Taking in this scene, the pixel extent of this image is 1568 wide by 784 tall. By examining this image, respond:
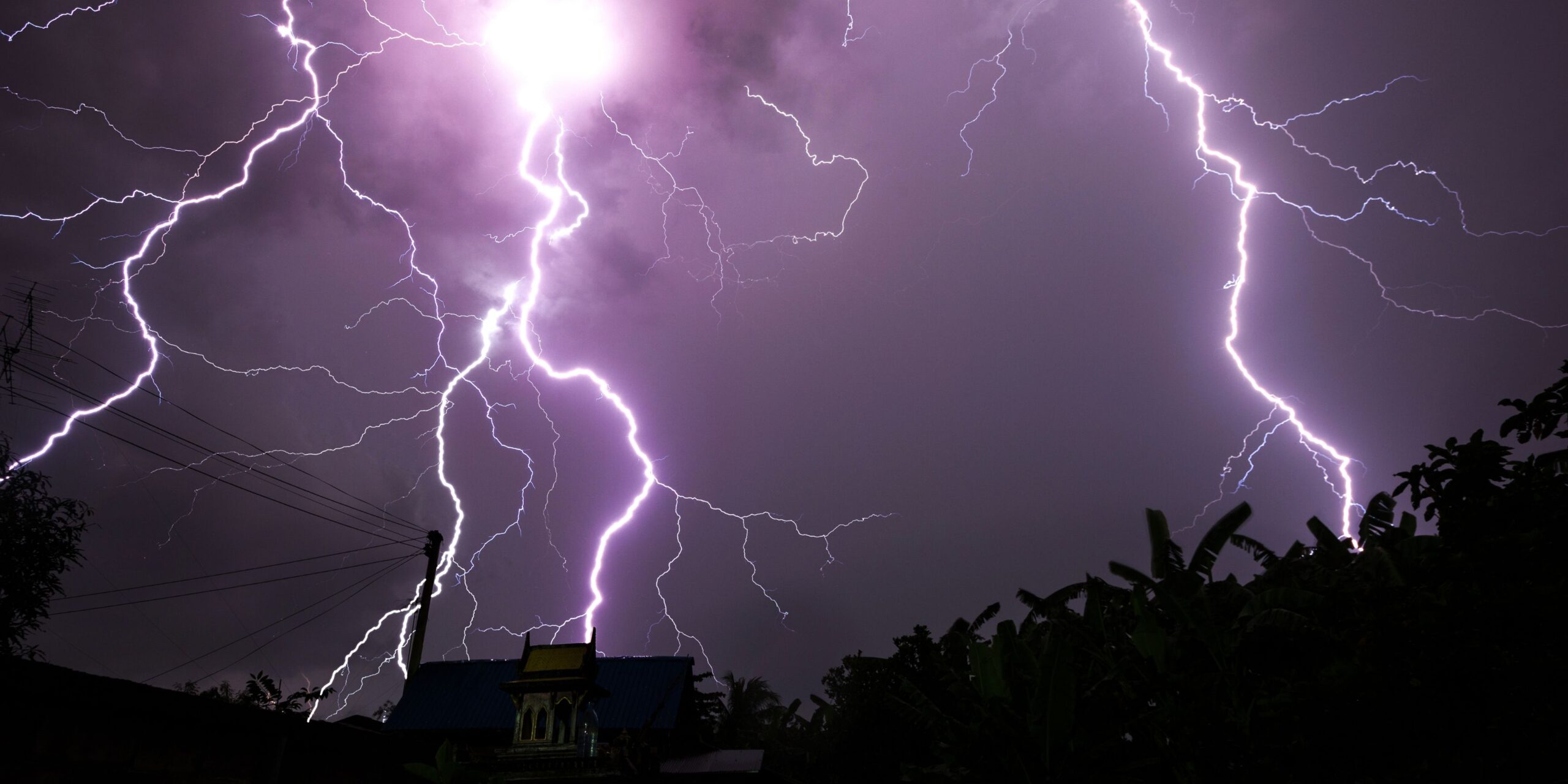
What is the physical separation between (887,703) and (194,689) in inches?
1011

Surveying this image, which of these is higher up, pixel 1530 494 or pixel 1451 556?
pixel 1530 494

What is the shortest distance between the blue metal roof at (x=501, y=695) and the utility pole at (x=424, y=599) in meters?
0.57

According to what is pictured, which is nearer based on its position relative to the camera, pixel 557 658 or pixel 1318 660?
pixel 1318 660

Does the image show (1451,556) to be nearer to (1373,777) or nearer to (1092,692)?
(1373,777)

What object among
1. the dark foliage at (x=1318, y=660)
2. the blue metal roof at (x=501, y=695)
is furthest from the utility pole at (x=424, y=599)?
the dark foliage at (x=1318, y=660)

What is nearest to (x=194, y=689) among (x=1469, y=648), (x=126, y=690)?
(x=126, y=690)

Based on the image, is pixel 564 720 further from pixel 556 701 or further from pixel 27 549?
pixel 27 549

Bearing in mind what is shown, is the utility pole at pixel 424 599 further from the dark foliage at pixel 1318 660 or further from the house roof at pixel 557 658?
the dark foliage at pixel 1318 660

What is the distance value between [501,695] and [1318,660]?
1484 centimetres

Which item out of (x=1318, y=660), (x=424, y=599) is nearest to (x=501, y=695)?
(x=424, y=599)

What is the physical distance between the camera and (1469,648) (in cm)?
546

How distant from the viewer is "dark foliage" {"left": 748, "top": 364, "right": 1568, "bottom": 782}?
18.0ft

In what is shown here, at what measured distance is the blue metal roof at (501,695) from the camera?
15281 mm

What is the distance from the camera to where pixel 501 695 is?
1608 cm
